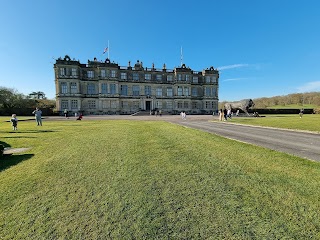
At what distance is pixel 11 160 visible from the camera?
606 centimetres

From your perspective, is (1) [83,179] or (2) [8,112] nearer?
(1) [83,179]

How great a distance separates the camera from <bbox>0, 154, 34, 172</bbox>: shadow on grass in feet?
18.2

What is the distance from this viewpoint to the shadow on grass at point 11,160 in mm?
5559

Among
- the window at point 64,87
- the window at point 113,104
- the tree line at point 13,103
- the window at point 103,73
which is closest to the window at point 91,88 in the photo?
the window at point 103,73

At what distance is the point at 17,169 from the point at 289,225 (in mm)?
6509

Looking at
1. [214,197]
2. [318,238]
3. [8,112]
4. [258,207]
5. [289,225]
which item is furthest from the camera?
[8,112]

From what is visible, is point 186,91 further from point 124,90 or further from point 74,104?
point 74,104

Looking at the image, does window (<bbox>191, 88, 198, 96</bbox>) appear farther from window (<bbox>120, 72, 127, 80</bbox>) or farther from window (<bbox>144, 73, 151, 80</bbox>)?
window (<bbox>120, 72, 127, 80</bbox>)

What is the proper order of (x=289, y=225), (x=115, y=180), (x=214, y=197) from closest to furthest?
(x=289, y=225) → (x=214, y=197) → (x=115, y=180)

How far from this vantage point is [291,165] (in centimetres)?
516

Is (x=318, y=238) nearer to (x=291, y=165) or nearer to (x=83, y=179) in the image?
(x=291, y=165)

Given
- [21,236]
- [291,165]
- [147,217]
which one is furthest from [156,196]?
[291,165]

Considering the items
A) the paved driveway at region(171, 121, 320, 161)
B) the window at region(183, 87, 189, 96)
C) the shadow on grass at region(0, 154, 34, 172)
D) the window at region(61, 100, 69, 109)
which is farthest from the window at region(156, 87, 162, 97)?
the shadow on grass at region(0, 154, 34, 172)

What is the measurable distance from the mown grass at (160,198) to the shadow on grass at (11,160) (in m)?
0.06
